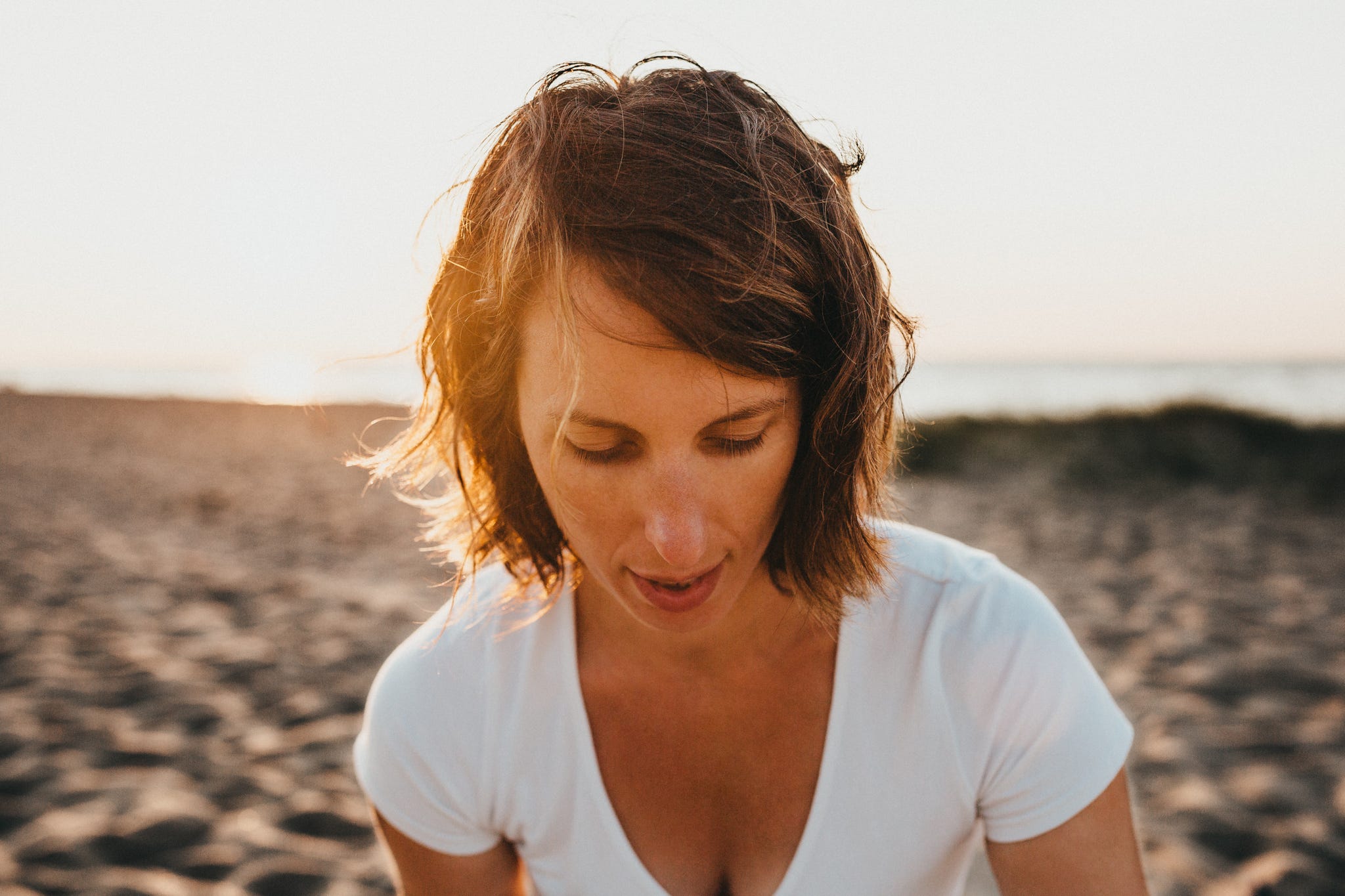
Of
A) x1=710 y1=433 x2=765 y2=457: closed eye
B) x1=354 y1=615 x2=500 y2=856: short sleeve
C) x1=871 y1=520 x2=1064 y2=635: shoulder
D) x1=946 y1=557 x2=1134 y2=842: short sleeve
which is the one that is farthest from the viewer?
x1=354 y1=615 x2=500 y2=856: short sleeve

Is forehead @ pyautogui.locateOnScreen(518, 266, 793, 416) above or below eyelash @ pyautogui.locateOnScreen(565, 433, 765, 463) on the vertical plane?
above

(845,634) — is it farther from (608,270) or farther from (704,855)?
(608,270)

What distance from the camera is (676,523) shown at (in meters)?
1.40

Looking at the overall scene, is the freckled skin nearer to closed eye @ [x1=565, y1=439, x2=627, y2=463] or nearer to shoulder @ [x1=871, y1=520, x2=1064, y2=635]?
closed eye @ [x1=565, y1=439, x2=627, y2=463]

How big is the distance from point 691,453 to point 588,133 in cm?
56

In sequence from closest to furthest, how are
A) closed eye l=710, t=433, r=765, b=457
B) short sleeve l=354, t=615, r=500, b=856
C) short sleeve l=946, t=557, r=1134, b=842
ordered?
closed eye l=710, t=433, r=765, b=457
short sleeve l=946, t=557, r=1134, b=842
short sleeve l=354, t=615, r=500, b=856

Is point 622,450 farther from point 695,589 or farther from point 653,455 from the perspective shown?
point 695,589

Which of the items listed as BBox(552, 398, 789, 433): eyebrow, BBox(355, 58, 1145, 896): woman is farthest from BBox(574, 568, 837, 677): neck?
BBox(552, 398, 789, 433): eyebrow

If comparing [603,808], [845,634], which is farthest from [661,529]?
[603,808]

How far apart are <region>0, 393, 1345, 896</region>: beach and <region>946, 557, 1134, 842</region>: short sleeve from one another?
1.83ft

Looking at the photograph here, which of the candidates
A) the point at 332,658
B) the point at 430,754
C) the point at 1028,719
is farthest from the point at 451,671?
the point at 332,658

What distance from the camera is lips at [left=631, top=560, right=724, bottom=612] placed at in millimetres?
1503

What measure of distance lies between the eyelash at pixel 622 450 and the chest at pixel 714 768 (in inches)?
22.2

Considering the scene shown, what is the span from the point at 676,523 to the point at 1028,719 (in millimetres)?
752
